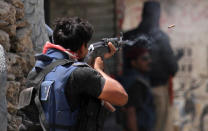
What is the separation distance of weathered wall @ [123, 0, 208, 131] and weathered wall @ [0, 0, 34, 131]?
2896mm

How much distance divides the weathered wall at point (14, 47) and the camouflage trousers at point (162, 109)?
3.00 meters

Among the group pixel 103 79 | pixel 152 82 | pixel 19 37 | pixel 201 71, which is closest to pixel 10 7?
pixel 19 37

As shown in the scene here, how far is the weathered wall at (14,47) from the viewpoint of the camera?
9.29ft

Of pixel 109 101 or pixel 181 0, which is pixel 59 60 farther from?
pixel 181 0

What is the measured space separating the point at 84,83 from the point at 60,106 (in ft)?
0.60

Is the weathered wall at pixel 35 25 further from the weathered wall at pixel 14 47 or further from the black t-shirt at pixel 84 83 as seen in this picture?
the black t-shirt at pixel 84 83

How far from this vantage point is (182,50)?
5.71 meters

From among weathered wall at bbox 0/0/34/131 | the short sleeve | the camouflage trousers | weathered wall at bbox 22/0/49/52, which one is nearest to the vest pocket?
→ the short sleeve

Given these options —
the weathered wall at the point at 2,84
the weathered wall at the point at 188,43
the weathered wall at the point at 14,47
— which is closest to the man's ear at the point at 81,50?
the weathered wall at the point at 2,84

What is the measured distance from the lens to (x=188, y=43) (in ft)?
18.8

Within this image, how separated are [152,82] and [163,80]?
0.16m

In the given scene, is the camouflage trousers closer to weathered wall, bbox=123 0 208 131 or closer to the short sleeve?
weathered wall, bbox=123 0 208 131

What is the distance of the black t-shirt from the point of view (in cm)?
197

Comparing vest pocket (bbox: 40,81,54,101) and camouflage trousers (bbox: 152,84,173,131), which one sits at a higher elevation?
vest pocket (bbox: 40,81,54,101)
